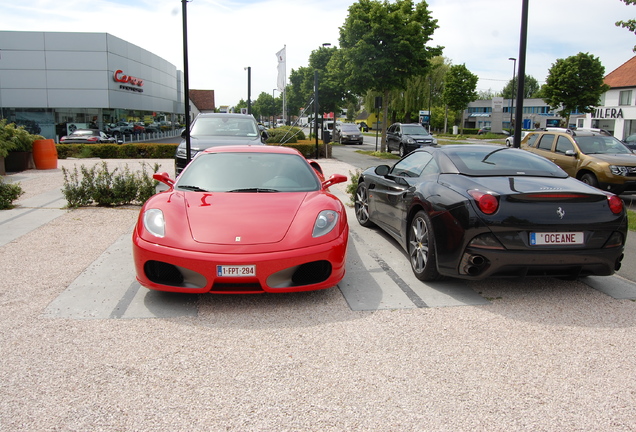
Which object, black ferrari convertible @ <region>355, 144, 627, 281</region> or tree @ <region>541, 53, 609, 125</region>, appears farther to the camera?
tree @ <region>541, 53, 609, 125</region>

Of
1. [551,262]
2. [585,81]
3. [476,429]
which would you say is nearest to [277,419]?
[476,429]

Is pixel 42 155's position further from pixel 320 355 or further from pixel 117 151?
pixel 320 355

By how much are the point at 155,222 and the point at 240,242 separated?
870mm

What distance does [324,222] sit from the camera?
15.6 feet

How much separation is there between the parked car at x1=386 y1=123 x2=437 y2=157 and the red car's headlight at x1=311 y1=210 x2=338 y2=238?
1996 centimetres

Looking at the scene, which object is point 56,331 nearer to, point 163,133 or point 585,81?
point 585,81

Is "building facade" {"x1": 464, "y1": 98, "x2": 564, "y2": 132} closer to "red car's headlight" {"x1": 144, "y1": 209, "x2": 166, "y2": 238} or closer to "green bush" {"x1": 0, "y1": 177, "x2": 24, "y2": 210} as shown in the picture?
"green bush" {"x1": 0, "y1": 177, "x2": 24, "y2": 210}

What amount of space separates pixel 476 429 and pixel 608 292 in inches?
124

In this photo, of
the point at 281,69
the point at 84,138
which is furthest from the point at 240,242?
the point at 281,69

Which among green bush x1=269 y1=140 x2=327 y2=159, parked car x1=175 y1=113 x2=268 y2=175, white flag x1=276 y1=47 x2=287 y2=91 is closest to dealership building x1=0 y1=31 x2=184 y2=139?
white flag x1=276 y1=47 x2=287 y2=91

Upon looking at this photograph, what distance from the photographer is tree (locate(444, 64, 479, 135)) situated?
51.9 metres

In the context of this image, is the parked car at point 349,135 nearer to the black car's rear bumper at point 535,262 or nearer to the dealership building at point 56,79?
the dealership building at point 56,79

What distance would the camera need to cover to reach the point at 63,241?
22.4 feet

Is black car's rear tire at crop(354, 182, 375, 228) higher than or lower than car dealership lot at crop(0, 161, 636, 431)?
higher
